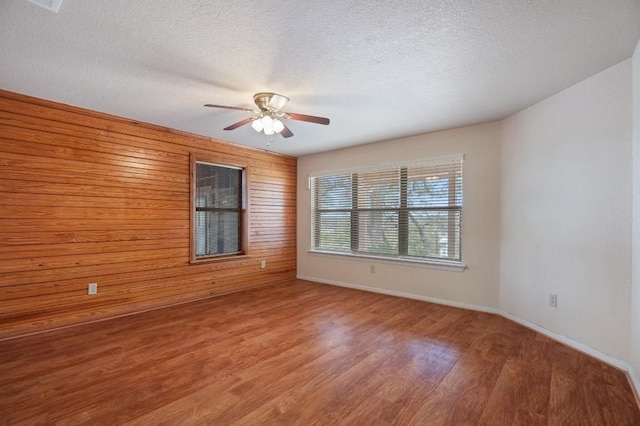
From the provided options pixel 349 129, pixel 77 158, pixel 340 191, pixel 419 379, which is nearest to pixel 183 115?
pixel 77 158

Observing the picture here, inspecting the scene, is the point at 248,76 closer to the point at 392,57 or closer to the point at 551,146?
the point at 392,57

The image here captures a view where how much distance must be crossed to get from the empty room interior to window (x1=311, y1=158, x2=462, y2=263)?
0.12ft

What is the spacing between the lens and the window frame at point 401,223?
4117 millimetres

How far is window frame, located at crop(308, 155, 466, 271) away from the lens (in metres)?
4.12

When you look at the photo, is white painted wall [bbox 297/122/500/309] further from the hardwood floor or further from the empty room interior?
the hardwood floor

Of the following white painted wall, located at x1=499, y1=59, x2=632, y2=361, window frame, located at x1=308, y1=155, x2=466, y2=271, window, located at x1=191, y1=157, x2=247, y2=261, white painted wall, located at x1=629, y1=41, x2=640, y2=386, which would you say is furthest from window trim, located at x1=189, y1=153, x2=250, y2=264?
Result: white painted wall, located at x1=629, y1=41, x2=640, y2=386

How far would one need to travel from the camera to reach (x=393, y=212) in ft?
15.5

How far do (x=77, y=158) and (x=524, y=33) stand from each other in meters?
4.38

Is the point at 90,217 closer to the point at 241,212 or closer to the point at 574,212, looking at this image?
the point at 241,212

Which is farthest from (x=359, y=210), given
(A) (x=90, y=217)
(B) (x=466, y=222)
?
(A) (x=90, y=217)

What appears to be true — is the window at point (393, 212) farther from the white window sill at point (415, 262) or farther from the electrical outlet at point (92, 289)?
the electrical outlet at point (92, 289)

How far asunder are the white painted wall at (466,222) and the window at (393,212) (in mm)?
152

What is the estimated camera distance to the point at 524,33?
198 cm

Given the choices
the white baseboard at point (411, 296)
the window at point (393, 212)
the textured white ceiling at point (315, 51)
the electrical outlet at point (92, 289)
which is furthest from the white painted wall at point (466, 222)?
the electrical outlet at point (92, 289)
